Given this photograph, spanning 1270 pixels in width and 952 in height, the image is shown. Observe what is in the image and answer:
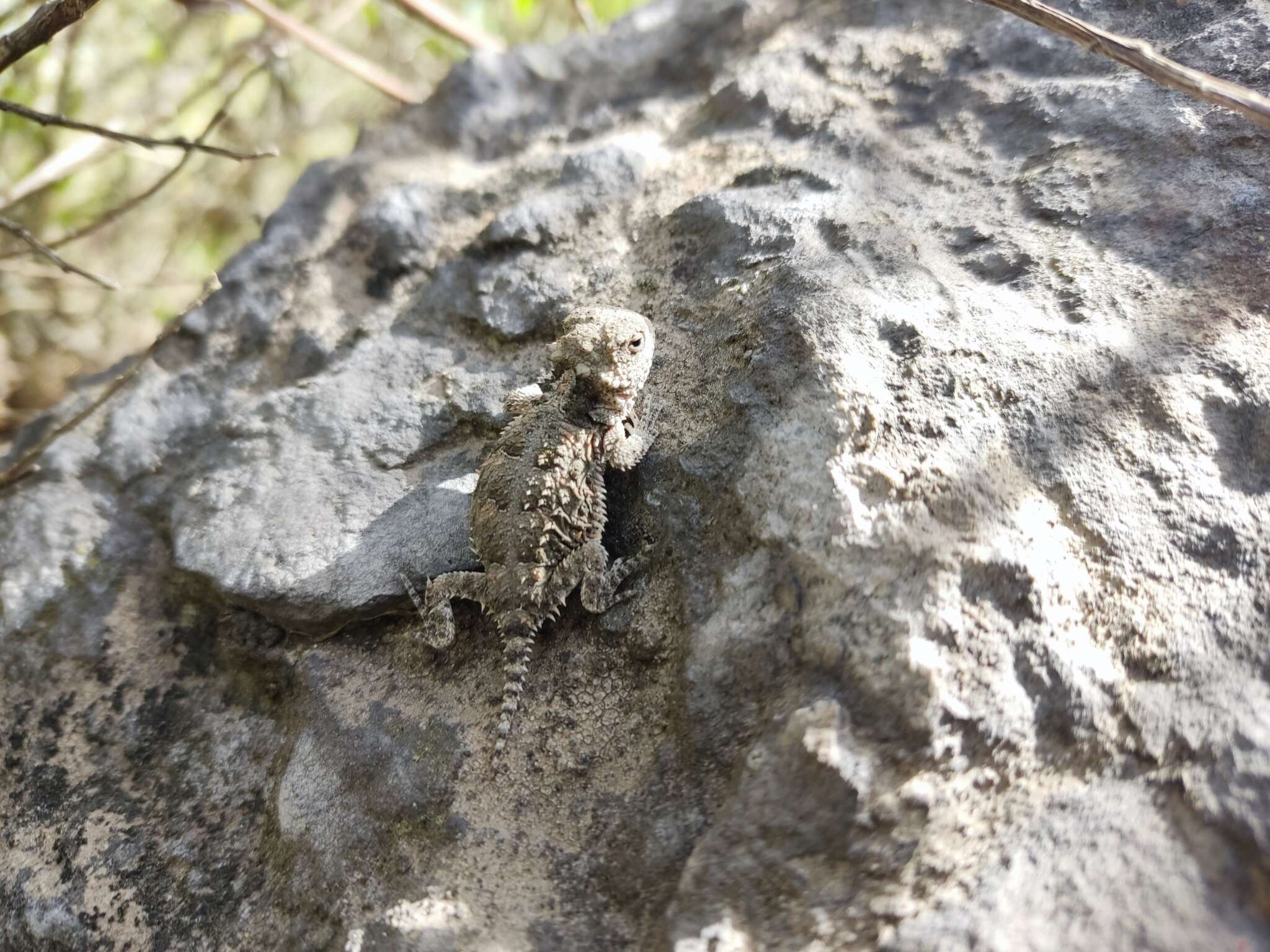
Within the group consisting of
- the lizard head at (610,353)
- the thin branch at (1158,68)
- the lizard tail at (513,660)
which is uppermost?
the thin branch at (1158,68)

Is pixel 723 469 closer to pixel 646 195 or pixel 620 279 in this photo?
pixel 620 279

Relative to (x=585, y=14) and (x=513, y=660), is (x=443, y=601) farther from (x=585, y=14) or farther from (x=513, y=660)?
(x=585, y=14)

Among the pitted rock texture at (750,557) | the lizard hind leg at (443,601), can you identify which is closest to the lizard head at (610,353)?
the pitted rock texture at (750,557)

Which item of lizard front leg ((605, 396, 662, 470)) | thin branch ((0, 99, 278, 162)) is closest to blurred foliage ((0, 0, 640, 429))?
thin branch ((0, 99, 278, 162))

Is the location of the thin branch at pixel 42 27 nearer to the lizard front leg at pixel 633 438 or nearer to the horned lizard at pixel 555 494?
the horned lizard at pixel 555 494

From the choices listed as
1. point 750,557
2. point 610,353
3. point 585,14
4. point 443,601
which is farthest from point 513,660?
point 585,14

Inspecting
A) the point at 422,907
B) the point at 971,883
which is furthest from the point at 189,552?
the point at 971,883
